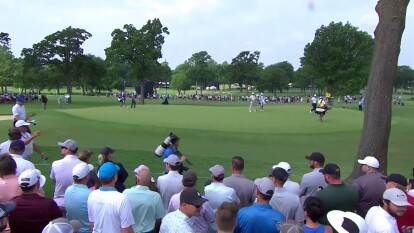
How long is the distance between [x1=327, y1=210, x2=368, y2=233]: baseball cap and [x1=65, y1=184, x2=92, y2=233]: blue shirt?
3320 mm

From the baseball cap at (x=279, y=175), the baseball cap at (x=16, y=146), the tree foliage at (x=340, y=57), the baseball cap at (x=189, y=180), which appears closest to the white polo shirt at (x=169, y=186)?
the baseball cap at (x=189, y=180)

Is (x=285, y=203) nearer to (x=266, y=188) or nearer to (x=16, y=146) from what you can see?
(x=266, y=188)

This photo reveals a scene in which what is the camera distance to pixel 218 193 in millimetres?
5848

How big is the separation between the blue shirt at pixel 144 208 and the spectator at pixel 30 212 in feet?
Answer: 3.34

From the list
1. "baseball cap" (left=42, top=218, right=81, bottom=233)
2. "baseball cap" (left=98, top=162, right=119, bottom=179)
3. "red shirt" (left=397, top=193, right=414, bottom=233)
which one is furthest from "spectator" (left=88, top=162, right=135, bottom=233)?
"red shirt" (left=397, top=193, right=414, bottom=233)

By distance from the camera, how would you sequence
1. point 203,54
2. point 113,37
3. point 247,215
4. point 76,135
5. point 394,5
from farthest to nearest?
point 203,54 < point 113,37 < point 76,135 < point 394,5 < point 247,215

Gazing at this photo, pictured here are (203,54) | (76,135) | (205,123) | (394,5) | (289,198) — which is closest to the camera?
(289,198)

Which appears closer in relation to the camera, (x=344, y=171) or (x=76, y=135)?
(x=344, y=171)

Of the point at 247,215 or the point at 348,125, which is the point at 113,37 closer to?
the point at 348,125

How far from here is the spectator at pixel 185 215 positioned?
4520 mm

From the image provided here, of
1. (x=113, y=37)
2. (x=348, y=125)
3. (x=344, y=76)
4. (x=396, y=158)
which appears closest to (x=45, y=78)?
(x=113, y=37)

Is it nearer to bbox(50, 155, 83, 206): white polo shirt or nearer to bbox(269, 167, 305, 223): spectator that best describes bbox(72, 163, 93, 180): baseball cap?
bbox(50, 155, 83, 206): white polo shirt

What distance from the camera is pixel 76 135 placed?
67.9ft

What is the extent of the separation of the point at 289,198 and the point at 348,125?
2279cm
